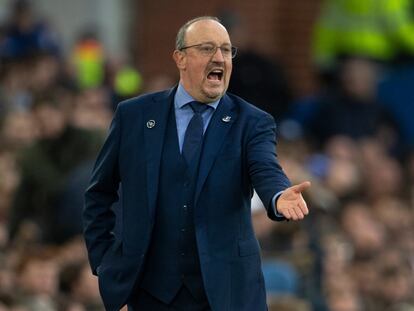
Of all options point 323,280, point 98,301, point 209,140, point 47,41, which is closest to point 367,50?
point 47,41

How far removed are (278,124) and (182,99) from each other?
820 centimetres

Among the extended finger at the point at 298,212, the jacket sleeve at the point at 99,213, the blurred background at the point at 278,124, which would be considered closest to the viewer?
the extended finger at the point at 298,212

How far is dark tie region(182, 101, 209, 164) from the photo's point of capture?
25.3 feet

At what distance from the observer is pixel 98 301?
38.5 feet

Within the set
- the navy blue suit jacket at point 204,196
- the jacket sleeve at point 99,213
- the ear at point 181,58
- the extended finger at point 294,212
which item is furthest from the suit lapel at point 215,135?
the extended finger at point 294,212

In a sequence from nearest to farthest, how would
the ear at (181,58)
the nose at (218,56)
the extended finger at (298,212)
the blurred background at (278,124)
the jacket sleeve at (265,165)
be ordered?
1. the extended finger at (298,212)
2. the jacket sleeve at (265,165)
3. the nose at (218,56)
4. the ear at (181,58)
5. the blurred background at (278,124)

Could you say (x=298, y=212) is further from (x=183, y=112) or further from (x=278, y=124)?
(x=278, y=124)

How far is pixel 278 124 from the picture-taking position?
16.0 meters

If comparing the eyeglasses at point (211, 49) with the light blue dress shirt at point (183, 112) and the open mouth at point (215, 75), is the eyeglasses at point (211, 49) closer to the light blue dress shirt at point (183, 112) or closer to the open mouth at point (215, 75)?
the open mouth at point (215, 75)

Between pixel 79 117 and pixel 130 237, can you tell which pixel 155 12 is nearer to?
pixel 79 117

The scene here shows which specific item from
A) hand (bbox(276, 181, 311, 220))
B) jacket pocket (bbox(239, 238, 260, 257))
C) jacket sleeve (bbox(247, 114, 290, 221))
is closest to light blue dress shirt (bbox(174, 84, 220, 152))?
jacket sleeve (bbox(247, 114, 290, 221))

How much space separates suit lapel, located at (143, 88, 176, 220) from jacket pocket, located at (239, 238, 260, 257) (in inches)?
15.6

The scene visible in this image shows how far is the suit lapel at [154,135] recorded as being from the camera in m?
7.70

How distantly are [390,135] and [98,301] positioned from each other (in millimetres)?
6642
